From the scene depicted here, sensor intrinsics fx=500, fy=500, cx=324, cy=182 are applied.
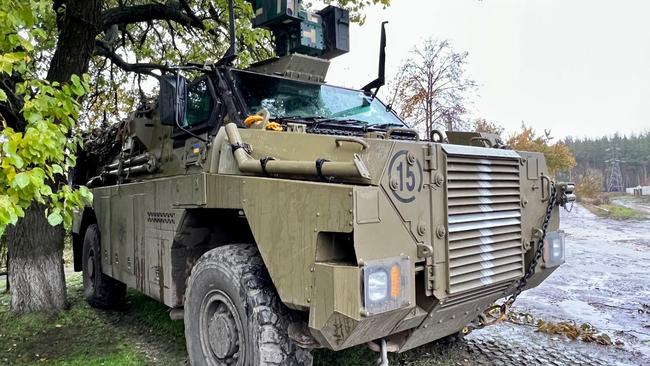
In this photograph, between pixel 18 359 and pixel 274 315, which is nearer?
pixel 274 315

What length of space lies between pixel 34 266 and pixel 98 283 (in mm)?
713

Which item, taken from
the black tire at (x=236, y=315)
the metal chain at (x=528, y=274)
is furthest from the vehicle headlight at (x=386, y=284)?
the metal chain at (x=528, y=274)

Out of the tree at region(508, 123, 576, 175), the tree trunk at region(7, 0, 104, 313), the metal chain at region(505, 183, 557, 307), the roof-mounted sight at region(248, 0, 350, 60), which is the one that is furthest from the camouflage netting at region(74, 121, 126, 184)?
the tree at region(508, 123, 576, 175)

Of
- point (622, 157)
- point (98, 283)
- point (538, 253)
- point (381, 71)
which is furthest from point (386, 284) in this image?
point (622, 157)

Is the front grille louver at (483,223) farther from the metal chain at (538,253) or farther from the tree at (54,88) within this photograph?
the tree at (54,88)

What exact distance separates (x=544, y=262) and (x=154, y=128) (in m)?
3.76

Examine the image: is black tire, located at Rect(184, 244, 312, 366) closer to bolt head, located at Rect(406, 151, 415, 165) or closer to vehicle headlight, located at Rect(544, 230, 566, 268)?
bolt head, located at Rect(406, 151, 415, 165)

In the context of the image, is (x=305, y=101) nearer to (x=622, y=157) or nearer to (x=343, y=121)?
(x=343, y=121)

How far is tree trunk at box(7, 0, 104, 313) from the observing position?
217 inches

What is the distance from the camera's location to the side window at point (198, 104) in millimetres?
4055

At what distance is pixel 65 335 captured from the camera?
16.5 ft

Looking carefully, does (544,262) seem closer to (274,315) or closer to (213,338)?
(274,315)

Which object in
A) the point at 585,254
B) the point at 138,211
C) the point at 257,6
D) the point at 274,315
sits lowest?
the point at 585,254

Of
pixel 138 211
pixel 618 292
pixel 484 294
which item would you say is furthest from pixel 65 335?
pixel 618 292
